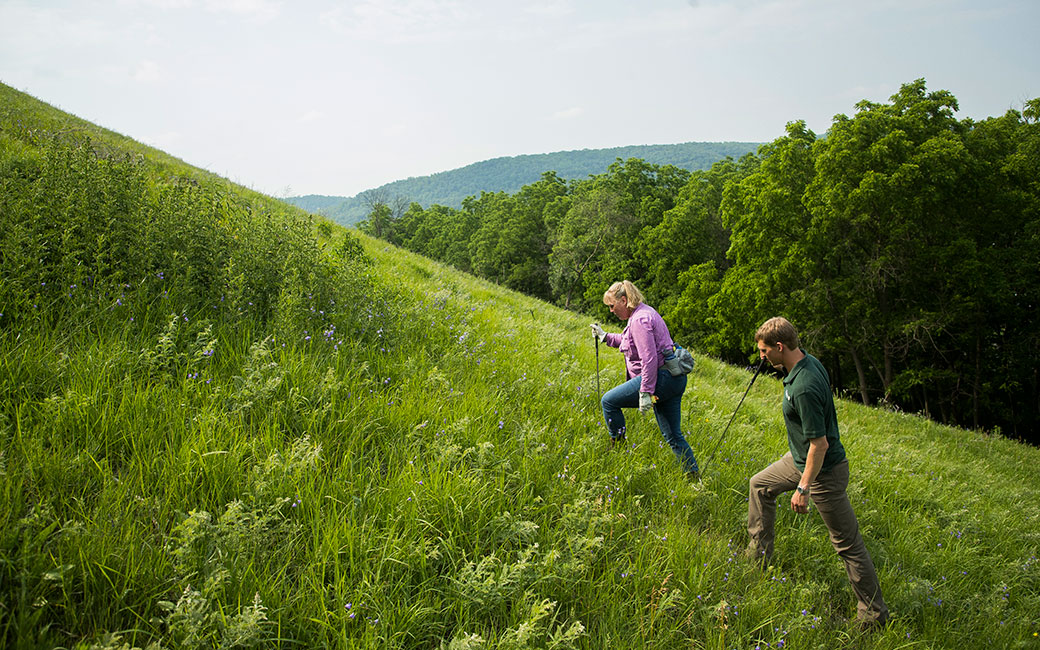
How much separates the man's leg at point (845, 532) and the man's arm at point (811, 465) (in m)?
0.23

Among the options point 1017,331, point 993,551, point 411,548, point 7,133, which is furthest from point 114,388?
point 1017,331

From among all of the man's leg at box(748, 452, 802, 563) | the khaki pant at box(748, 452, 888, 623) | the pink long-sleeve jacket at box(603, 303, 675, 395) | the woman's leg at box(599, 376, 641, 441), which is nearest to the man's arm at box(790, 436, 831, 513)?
the khaki pant at box(748, 452, 888, 623)

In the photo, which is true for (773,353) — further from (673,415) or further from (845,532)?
(845,532)

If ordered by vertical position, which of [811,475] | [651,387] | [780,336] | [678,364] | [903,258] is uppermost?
[903,258]

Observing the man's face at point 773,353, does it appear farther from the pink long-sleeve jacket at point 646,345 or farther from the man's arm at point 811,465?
the pink long-sleeve jacket at point 646,345

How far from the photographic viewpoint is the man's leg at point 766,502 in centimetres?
431

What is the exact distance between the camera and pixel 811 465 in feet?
13.1

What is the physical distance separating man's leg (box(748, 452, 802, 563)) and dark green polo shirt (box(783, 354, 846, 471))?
136mm

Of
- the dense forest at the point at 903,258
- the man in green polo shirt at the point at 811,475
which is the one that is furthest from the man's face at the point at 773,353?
the dense forest at the point at 903,258

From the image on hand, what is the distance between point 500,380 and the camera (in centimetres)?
571

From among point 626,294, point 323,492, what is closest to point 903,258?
point 626,294

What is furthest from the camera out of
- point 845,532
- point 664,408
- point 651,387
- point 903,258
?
point 903,258

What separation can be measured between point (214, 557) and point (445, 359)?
3.43 meters

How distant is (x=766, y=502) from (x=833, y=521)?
0.52 meters
